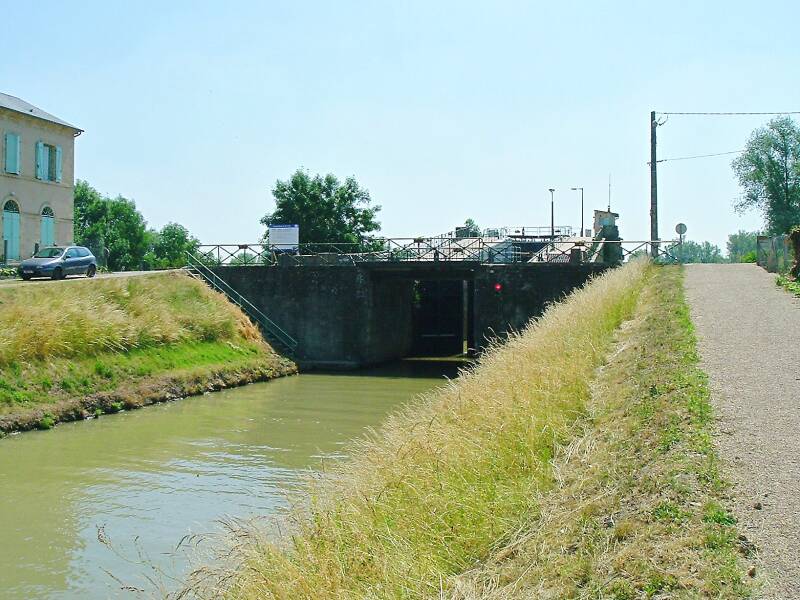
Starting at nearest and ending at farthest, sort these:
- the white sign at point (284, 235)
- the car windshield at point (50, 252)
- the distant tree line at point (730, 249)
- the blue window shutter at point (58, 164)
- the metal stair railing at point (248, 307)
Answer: the car windshield at point (50, 252) → the metal stair railing at point (248, 307) → the blue window shutter at point (58, 164) → the white sign at point (284, 235) → the distant tree line at point (730, 249)

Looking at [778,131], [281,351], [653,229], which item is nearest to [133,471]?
[281,351]

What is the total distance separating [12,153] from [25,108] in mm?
2919

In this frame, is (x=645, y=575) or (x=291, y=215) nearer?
(x=645, y=575)

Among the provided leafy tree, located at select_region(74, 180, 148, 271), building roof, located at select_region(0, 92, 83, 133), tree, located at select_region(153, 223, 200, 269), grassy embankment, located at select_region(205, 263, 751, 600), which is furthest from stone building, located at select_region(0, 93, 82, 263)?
tree, located at select_region(153, 223, 200, 269)

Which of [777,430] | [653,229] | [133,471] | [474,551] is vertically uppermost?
[653,229]

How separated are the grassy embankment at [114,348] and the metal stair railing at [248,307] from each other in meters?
2.13

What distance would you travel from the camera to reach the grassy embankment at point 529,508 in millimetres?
5582

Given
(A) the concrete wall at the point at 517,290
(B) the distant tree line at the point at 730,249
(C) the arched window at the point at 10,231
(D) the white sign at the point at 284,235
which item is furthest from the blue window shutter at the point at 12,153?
(B) the distant tree line at the point at 730,249

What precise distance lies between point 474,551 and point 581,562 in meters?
1.06

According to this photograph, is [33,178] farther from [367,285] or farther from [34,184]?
[367,285]

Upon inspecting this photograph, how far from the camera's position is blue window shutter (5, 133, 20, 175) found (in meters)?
38.2

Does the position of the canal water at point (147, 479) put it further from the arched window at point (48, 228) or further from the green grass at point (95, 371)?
the arched window at point (48, 228)

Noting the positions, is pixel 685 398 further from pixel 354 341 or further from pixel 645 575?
pixel 354 341

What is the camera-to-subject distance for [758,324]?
1644cm
